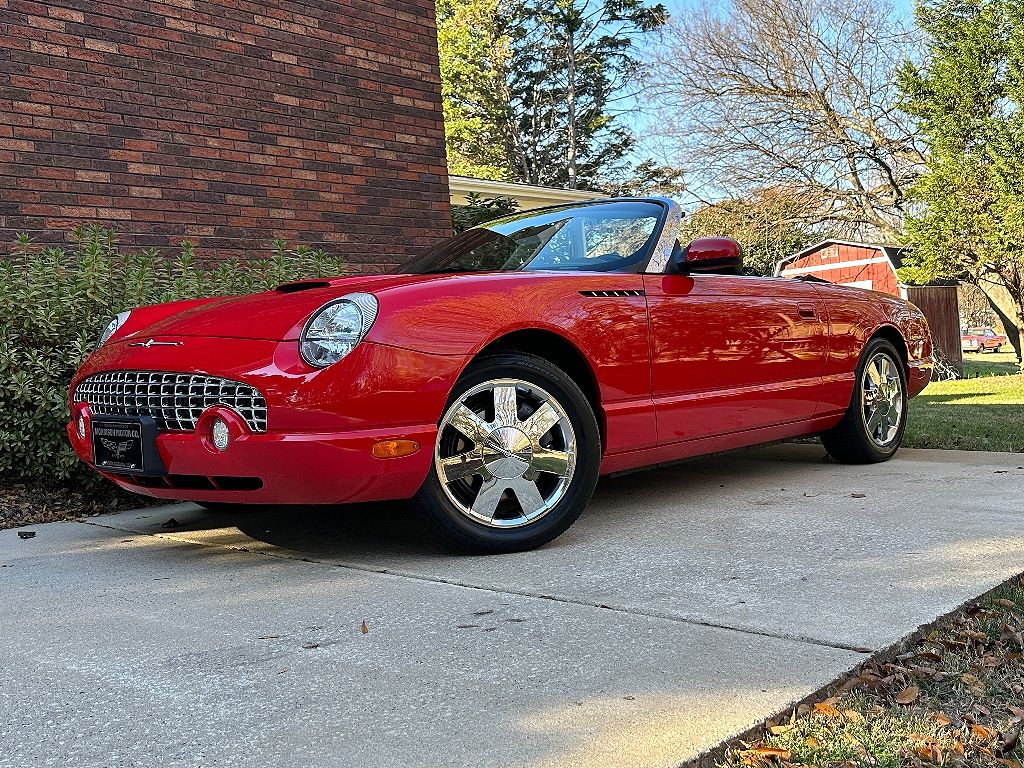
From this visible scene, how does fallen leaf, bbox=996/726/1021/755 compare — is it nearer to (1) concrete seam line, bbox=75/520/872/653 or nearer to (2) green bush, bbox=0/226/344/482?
(1) concrete seam line, bbox=75/520/872/653

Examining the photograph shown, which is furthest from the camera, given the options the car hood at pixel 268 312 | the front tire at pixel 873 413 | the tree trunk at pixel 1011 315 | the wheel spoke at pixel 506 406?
the tree trunk at pixel 1011 315

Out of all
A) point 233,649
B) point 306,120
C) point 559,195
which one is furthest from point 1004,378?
point 233,649

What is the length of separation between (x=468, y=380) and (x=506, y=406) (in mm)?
199

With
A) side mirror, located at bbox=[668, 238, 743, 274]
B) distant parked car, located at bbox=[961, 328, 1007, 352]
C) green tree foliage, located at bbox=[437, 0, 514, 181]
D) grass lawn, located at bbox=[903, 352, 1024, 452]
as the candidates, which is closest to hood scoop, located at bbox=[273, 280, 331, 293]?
side mirror, located at bbox=[668, 238, 743, 274]

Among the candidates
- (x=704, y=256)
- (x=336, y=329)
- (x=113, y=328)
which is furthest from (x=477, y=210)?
(x=336, y=329)

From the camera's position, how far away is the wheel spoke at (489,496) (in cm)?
369

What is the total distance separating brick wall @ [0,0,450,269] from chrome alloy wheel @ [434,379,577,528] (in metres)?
4.60

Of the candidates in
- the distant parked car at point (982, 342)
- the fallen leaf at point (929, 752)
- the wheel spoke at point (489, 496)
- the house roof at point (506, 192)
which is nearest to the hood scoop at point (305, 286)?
the wheel spoke at point (489, 496)

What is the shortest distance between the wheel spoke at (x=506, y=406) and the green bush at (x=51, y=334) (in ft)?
7.74

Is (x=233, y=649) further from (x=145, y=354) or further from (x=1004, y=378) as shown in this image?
(x=1004, y=378)

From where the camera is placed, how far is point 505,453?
3.72 metres

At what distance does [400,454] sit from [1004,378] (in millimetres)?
14253

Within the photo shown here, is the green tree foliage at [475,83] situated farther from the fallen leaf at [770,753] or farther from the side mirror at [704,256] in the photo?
the fallen leaf at [770,753]

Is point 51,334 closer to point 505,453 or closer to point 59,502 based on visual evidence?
point 59,502
